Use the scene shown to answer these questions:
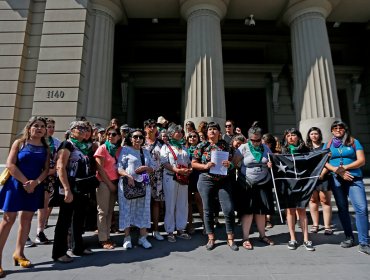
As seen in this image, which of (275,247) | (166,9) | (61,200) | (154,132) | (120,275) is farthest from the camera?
(166,9)

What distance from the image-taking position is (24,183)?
3.40 metres

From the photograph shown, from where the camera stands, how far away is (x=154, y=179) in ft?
15.6

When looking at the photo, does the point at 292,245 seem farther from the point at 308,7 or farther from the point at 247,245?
the point at 308,7

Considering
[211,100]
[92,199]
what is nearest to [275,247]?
[92,199]

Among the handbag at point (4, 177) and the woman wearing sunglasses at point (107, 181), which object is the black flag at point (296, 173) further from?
the handbag at point (4, 177)

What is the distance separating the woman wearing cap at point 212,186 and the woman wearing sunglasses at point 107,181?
1444mm

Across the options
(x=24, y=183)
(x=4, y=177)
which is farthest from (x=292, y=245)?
(x=4, y=177)

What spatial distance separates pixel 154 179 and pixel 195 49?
230 inches

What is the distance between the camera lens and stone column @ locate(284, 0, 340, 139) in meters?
8.75

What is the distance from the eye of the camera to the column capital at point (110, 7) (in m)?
9.30

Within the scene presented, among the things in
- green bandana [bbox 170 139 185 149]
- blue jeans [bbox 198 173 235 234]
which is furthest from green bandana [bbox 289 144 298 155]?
green bandana [bbox 170 139 185 149]

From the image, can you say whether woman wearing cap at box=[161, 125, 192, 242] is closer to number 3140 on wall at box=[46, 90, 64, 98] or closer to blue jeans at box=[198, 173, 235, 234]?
blue jeans at box=[198, 173, 235, 234]

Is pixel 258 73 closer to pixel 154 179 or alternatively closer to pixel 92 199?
pixel 154 179

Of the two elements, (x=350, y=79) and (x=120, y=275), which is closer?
(x=120, y=275)
